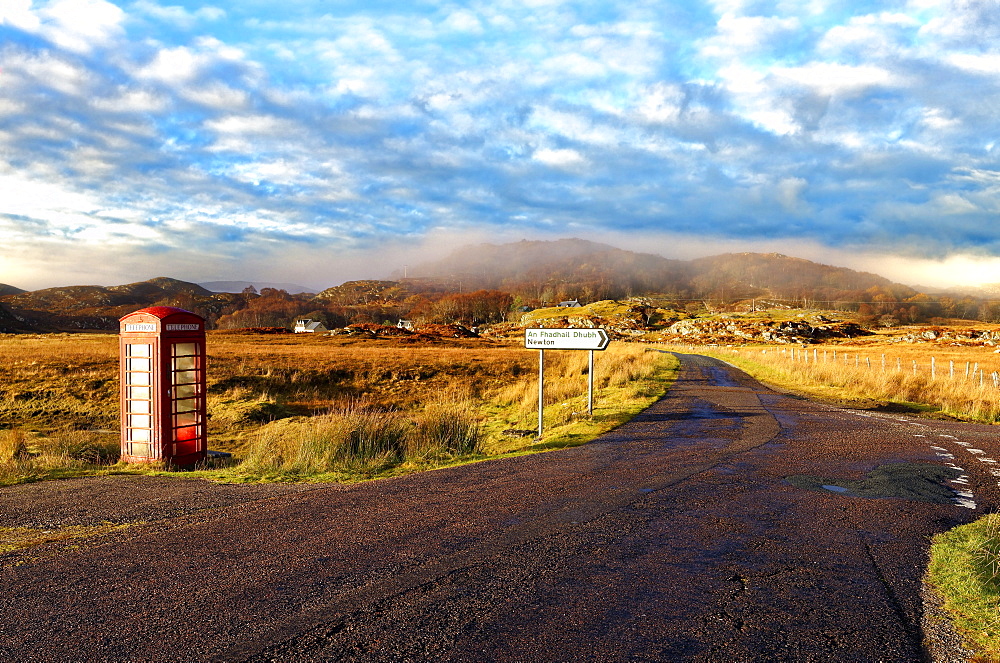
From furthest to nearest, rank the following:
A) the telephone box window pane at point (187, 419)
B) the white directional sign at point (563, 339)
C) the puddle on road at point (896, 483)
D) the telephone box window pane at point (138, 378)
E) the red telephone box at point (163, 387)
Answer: the white directional sign at point (563, 339), the telephone box window pane at point (187, 419), the telephone box window pane at point (138, 378), the red telephone box at point (163, 387), the puddle on road at point (896, 483)

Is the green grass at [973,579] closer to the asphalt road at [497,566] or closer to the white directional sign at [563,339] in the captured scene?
the asphalt road at [497,566]

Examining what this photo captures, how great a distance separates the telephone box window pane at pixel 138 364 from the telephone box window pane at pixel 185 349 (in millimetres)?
519

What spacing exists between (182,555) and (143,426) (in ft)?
24.3

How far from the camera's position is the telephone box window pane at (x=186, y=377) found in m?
12.1

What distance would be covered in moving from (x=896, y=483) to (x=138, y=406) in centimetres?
1239

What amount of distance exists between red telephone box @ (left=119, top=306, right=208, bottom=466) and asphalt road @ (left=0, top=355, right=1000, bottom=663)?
112 inches

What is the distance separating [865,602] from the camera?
4516 mm

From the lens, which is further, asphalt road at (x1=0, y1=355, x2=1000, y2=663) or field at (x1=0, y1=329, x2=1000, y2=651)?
field at (x1=0, y1=329, x2=1000, y2=651)

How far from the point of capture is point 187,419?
12.2m

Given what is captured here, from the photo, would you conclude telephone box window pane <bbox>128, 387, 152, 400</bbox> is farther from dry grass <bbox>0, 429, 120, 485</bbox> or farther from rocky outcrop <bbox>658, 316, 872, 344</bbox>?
rocky outcrop <bbox>658, 316, 872, 344</bbox>

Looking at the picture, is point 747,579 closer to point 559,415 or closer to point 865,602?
point 865,602

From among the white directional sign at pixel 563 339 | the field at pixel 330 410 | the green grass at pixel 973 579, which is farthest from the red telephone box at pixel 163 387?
the green grass at pixel 973 579

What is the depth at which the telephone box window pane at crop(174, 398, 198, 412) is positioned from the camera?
39.3ft

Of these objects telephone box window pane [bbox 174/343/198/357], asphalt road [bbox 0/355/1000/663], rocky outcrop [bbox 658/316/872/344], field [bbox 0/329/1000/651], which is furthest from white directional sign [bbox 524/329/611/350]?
rocky outcrop [bbox 658/316/872/344]
